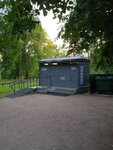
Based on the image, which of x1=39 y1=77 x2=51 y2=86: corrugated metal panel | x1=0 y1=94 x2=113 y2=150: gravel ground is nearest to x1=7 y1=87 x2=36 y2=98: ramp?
x1=39 y1=77 x2=51 y2=86: corrugated metal panel

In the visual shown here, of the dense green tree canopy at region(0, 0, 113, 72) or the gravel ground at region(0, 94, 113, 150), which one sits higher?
the dense green tree canopy at region(0, 0, 113, 72)

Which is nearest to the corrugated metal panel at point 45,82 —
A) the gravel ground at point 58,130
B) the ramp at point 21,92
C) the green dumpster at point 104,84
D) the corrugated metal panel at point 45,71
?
the corrugated metal panel at point 45,71

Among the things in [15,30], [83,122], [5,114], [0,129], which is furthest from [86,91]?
[15,30]

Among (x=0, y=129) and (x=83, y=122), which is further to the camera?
(x=83, y=122)

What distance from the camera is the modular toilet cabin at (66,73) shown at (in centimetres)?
1842

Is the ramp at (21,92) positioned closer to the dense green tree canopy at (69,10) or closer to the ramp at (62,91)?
the ramp at (62,91)

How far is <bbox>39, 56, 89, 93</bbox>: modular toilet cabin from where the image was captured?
1842 centimetres

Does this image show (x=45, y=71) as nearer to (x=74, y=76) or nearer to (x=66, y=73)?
(x=66, y=73)

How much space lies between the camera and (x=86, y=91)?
734 inches

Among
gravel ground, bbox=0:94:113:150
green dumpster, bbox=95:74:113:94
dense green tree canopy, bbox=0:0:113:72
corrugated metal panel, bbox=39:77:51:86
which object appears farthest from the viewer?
corrugated metal panel, bbox=39:77:51:86

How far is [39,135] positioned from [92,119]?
274 centimetres

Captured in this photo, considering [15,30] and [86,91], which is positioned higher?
[15,30]

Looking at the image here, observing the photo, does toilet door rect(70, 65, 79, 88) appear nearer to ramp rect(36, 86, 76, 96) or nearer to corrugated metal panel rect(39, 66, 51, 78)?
ramp rect(36, 86, 76, 96)

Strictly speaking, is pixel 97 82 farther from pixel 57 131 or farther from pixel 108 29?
pixel 108 29
